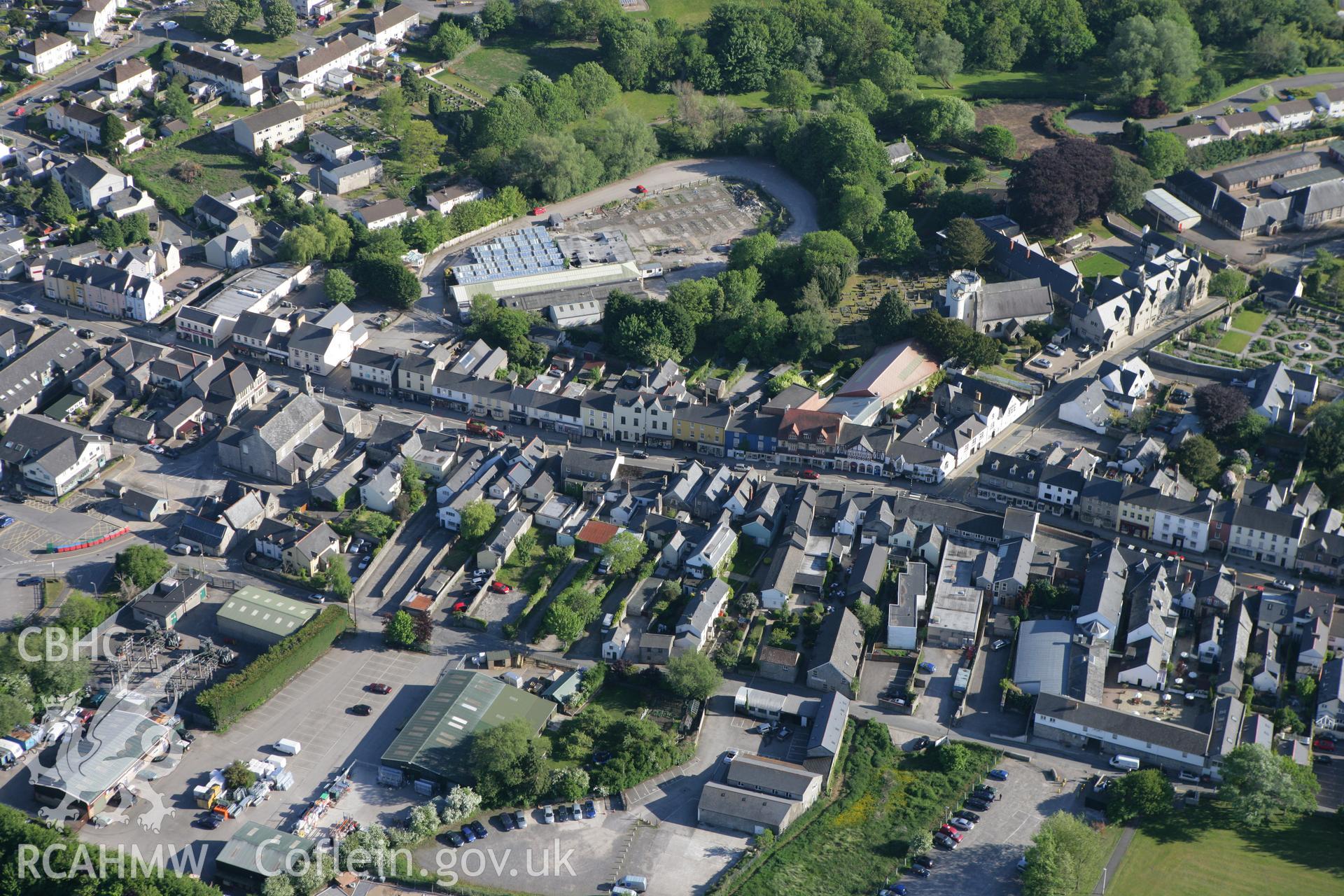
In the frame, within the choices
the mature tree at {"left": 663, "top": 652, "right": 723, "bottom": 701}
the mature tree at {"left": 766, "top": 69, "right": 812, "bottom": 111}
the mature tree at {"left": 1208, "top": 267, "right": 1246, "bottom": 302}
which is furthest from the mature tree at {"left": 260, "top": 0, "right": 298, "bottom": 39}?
the mature tree at {"left": 663, "top": 652, "right": 723, "bottom": 701}

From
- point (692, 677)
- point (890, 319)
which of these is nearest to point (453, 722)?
point (692, 677)

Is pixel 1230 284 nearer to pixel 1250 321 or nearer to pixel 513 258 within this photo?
pixel 1250 321

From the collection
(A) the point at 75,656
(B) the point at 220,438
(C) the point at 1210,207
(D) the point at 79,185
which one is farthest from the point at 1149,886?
(D) the point at 79,185

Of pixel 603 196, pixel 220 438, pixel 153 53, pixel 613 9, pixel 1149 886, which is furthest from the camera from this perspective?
pixel 613 9

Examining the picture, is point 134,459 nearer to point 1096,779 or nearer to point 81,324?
point 81,324

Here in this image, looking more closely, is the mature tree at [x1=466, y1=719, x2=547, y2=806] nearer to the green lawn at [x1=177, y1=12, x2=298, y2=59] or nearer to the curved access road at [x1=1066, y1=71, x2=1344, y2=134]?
the curved access road at [x1=1066, y1=71, x2=1344, y2=134]

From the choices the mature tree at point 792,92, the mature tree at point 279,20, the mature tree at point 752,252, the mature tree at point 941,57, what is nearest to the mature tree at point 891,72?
the mature tree at point 941,57
